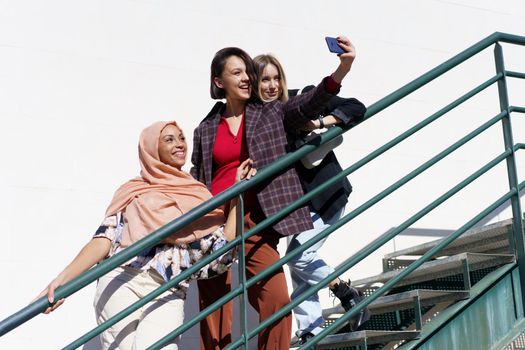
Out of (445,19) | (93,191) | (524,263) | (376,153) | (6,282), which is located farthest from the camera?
(445,19)

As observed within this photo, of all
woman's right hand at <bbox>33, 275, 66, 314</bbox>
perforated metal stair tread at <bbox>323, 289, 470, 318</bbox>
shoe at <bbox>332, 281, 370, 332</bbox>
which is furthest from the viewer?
shoe at <bbox>332, 281, 370, 332</bbox>

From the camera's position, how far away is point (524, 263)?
3646 mm

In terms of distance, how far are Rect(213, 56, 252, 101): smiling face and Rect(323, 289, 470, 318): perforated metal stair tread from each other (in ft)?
3.15

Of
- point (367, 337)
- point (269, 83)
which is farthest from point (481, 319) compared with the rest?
point (269, 83)

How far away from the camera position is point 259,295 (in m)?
3.45

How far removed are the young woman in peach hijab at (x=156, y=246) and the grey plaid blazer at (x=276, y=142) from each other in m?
0.14

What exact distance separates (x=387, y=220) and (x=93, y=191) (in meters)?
1.64

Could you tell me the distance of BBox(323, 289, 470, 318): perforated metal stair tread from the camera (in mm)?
3562

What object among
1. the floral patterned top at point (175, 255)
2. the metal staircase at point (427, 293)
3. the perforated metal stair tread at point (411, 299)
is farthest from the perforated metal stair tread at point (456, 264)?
the floral patterned top at point (175, 255)

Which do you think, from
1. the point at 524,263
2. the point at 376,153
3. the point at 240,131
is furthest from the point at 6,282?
the point at 524,263

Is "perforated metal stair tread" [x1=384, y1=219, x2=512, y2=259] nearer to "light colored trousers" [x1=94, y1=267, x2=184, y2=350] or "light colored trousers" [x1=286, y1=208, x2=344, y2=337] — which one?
"light colored trousers" [x1=286, y1=208, x2=344, y2=337]

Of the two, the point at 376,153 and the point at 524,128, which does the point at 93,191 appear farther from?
the point at 524,128

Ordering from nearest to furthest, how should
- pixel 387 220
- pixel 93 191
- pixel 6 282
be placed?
1. pixel 6 282
2. pixel 93 191
3. pixel 387 220

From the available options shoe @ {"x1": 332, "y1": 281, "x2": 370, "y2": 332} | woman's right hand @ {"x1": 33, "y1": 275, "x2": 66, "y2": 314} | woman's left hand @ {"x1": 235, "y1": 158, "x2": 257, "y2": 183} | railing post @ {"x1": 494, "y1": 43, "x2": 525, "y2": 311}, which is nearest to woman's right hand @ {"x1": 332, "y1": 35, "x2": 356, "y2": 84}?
woman's left hand @ {"x1": 235, "y1": 158, "x2": 257, "y2": 183}
